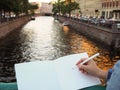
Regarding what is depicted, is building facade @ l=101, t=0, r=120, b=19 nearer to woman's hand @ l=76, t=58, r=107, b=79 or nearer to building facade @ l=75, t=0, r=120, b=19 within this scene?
building facade @ l=75, t=0, r=120, b=19

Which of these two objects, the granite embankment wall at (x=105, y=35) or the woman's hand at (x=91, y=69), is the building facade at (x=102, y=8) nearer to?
the granite embankment wall at (x=105, y=35)

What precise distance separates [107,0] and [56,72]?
248 feet

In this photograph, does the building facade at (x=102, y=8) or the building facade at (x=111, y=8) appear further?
the building facade at (x=102, y=8)

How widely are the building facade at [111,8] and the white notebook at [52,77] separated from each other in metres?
62.7

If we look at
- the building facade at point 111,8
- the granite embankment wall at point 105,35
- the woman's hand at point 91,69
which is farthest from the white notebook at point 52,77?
the building facade at point 111,8

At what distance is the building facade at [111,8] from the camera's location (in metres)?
66.9

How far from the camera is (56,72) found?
8.39ft

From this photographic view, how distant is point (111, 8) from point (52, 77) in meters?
70.8

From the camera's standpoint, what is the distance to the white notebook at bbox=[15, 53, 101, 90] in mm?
2504

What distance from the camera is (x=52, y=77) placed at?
2531 mm

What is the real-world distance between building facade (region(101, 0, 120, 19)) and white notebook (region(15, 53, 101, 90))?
2469 inches

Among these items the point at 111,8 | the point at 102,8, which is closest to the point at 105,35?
the point at 111,8

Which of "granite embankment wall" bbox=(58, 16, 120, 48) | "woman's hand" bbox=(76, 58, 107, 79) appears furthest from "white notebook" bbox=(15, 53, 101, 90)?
"granite embankment wall" bbox=(58, 16, 120, 48)

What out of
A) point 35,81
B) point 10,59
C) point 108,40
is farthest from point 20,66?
point 108,40
